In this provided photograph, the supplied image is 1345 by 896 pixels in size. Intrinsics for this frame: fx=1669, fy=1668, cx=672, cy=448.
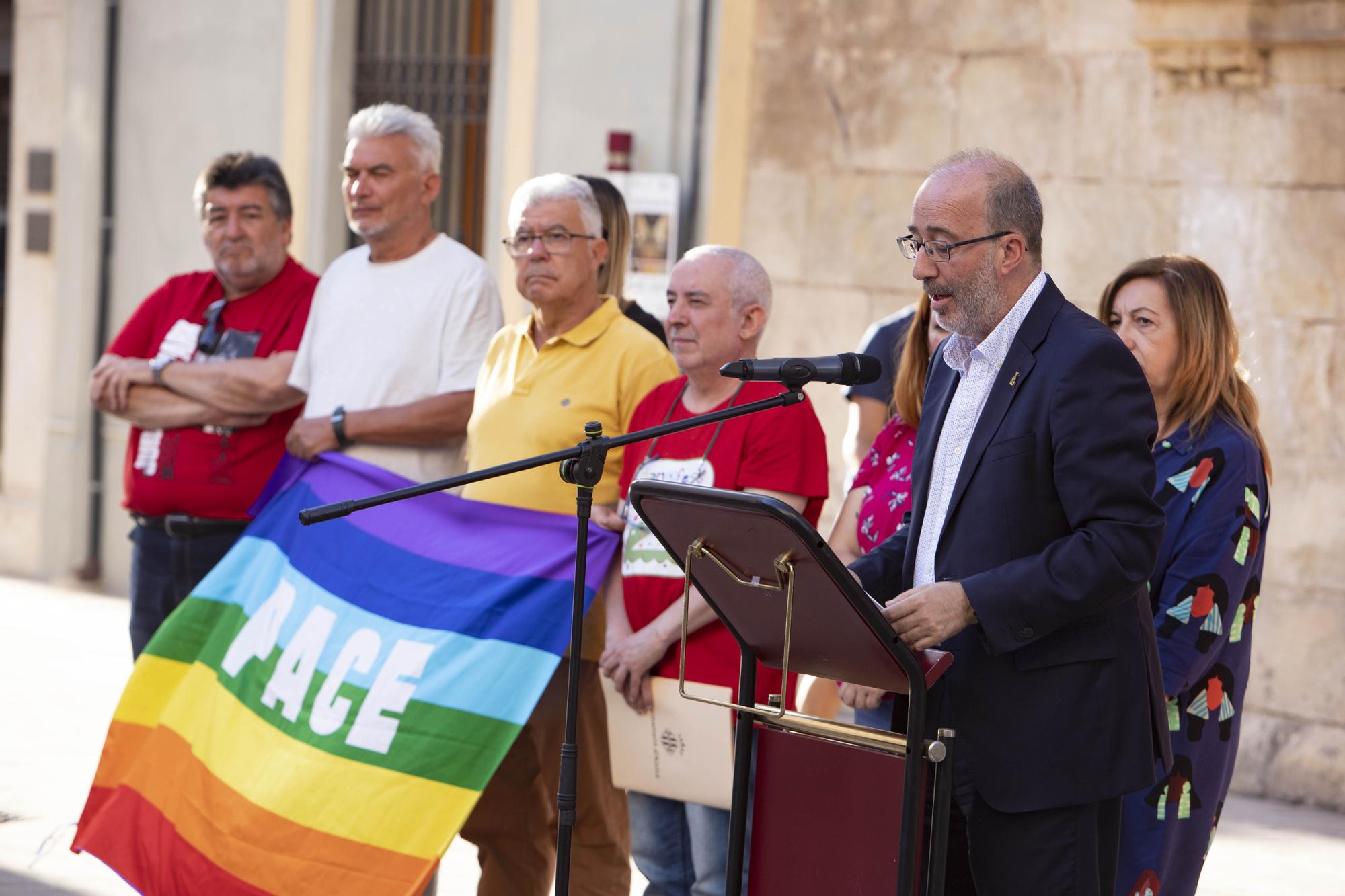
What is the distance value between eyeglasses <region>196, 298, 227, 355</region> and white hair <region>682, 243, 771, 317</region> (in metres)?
1.83

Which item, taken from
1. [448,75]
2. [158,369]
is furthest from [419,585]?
[448,75]

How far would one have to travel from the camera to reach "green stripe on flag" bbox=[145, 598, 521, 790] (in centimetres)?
427

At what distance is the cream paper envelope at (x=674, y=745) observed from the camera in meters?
4.05

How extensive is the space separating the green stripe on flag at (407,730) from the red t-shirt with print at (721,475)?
0.49 metres

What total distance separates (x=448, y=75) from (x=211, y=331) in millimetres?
5610

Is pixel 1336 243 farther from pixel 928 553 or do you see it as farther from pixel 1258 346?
pixel 928 553

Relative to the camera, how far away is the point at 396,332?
196 inches

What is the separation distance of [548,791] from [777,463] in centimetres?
125

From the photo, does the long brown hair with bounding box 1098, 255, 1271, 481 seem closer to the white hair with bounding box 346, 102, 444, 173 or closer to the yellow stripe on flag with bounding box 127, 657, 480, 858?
the yellow stripe on flag with bounding box 127, 657, 480, 858

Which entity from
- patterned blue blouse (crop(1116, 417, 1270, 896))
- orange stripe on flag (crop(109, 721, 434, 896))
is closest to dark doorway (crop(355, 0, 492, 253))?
orange stripe on flag (crop(109, 721, 434, 896))

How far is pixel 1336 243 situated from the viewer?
727 centimetres

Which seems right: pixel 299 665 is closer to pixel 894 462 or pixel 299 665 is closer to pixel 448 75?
pixel 894 462

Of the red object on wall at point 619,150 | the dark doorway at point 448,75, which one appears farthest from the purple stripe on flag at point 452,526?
the dark doorway at point 448,75

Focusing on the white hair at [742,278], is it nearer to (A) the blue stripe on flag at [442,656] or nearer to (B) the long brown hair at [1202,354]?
→ (B) the long brown hair at [1202,354]
